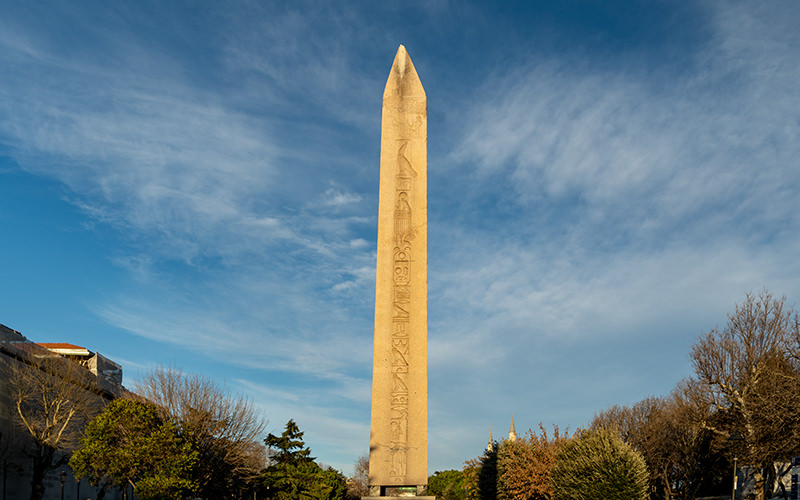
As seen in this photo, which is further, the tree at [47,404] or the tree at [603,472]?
the tree at [47,404]

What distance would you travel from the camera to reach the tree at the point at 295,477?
48.7 meters

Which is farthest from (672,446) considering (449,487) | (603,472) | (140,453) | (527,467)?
(449,487)

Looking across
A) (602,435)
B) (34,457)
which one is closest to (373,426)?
(602,435)

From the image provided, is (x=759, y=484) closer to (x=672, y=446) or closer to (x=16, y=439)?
(x=672, y=446)

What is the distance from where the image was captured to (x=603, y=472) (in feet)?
76.0

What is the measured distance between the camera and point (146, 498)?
3266 cm

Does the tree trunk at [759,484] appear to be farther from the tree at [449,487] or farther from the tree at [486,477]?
the tree at [449,487]

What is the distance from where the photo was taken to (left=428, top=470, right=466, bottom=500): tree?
7669cm

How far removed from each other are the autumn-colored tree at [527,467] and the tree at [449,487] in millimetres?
38185

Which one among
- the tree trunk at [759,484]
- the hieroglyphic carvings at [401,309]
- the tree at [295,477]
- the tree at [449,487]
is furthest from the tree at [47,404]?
the tree at [449,487]

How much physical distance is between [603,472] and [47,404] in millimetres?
31526

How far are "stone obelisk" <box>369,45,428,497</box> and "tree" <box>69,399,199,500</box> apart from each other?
25.8 metres

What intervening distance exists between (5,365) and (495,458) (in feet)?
93.6

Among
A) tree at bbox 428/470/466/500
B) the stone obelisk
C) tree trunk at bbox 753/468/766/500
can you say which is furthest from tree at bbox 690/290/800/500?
tree at bbox 428/470/466/500
